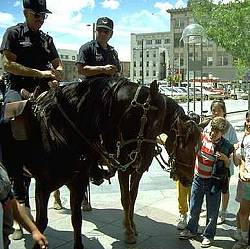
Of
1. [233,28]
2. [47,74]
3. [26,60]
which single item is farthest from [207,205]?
[233,28]

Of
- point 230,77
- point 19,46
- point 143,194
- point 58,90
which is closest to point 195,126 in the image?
point 58,90

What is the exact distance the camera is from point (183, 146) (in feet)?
13.5

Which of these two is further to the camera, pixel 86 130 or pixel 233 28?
pixel 233 28

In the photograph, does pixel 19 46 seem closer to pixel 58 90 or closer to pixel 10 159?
pixel 58 90

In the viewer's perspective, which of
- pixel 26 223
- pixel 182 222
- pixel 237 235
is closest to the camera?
pixel 26 223

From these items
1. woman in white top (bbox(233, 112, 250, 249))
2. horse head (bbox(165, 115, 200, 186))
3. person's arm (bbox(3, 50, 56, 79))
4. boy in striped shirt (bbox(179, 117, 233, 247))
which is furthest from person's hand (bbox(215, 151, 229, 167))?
person's arm (bbox(3, 50, 56, 79))

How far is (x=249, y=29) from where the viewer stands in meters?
15.6

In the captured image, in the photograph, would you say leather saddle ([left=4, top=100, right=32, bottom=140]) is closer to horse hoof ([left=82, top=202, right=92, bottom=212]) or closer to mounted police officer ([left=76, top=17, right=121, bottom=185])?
mounted police officer ([left=76, top=17, right=121, bottom=185])

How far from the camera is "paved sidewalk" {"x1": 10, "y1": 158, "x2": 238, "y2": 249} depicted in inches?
183

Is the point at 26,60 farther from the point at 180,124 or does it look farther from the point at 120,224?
the point at 120,224

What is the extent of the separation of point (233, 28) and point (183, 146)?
42.4 feet

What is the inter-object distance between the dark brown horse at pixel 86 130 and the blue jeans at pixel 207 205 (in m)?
1.12

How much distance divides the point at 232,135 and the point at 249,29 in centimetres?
1135

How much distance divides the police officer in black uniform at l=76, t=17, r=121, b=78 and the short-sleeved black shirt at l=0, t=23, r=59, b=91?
58 centimetres
